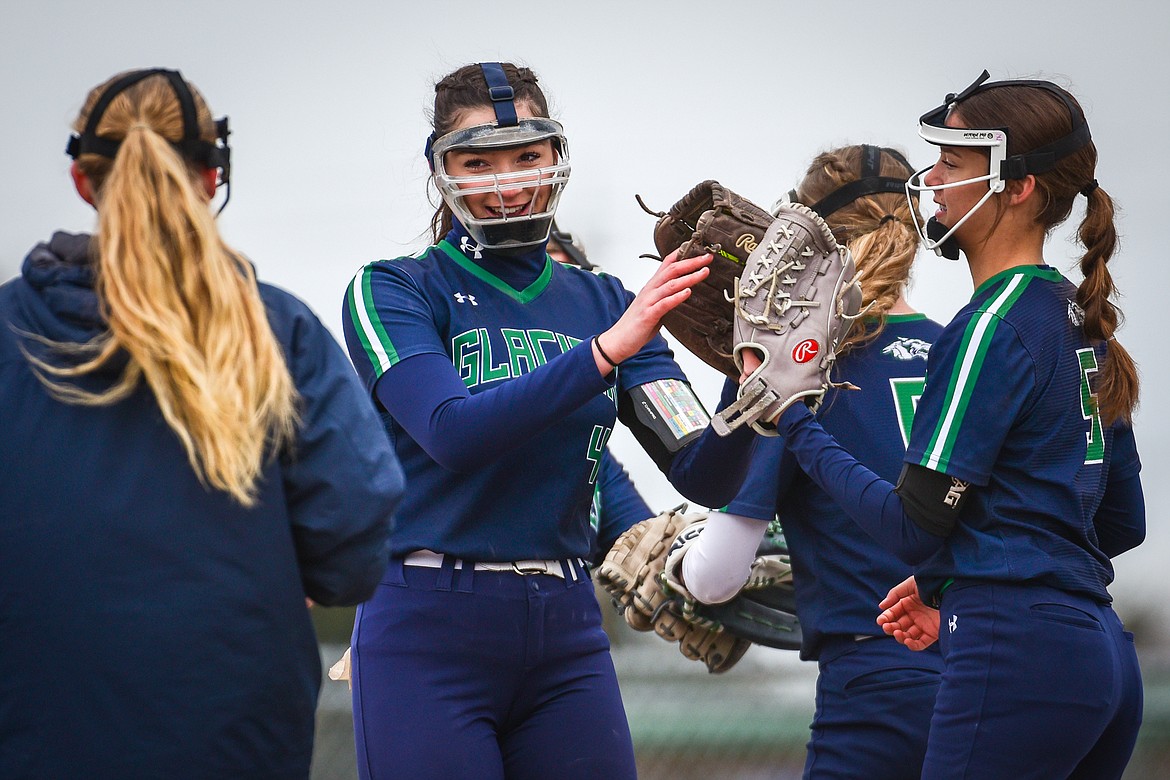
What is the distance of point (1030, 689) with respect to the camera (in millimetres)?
2064

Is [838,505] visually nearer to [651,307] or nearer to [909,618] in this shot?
[909,618]

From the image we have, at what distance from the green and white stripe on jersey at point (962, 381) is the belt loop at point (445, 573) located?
0.82m

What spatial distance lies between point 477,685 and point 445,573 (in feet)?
0.65

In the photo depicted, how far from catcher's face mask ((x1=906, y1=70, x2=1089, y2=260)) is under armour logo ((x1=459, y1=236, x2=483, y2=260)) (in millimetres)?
845

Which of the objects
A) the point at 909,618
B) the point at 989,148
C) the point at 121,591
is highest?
the point at 989,148

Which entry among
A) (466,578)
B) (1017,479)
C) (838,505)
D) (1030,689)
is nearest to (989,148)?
(1017,479)

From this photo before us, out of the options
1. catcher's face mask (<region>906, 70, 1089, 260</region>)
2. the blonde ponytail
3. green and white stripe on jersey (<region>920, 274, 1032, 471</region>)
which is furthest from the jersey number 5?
the blonde ponytail

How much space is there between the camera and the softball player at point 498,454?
7.16ft

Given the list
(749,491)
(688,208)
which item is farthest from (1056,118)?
(749,491)

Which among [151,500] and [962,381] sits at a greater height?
[151,500]

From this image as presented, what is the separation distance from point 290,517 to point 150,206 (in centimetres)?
42

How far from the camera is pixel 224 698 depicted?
5.19 feet

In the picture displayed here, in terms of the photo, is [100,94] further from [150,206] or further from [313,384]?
[313,384]

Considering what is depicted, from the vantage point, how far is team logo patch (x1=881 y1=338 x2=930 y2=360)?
2.69m
